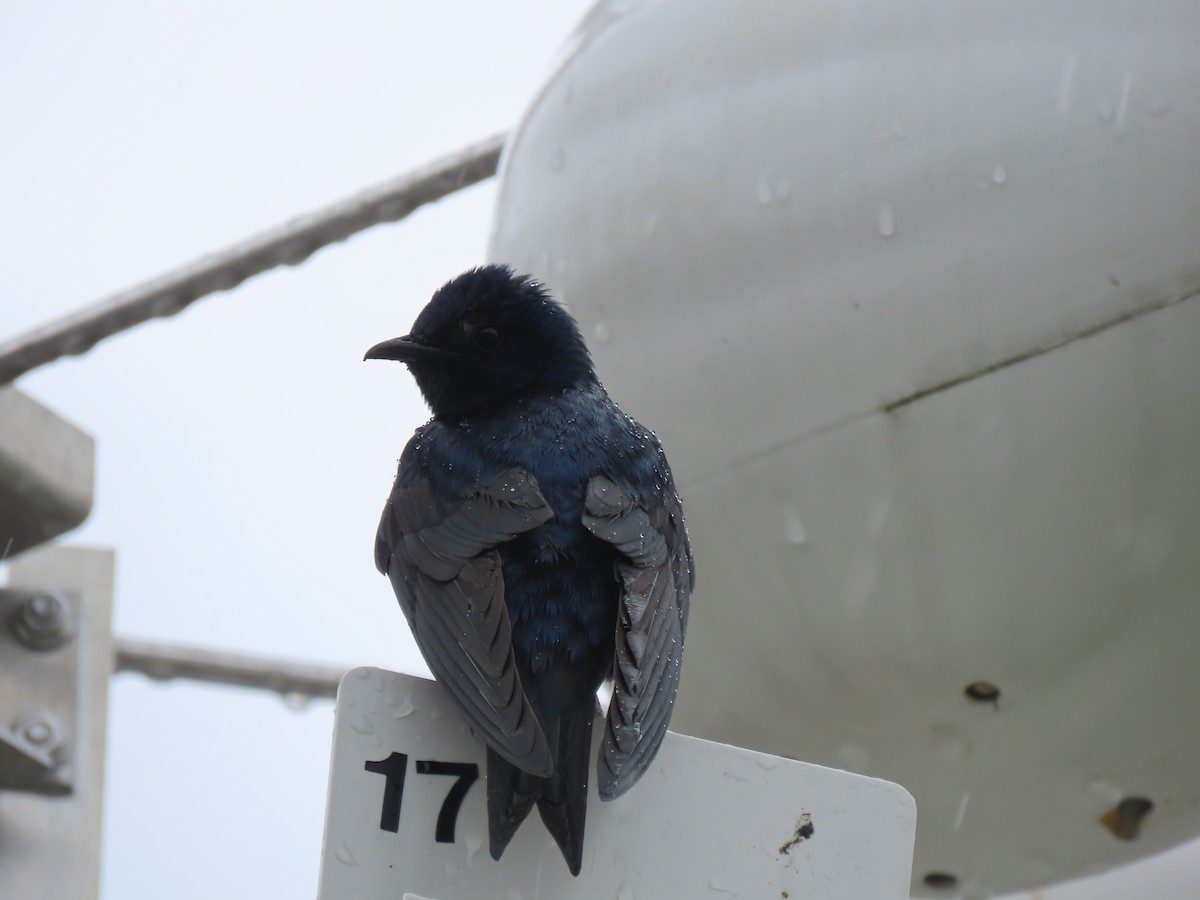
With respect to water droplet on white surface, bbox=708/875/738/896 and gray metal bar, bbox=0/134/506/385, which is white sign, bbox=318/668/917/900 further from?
gray metal bar, bbox=0/134/506/385

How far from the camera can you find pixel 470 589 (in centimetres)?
193

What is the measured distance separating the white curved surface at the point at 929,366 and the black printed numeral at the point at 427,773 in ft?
3.07

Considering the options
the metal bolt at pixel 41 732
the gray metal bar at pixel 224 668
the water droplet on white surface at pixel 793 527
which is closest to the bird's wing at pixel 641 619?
the water droplet on white surface at pixel 793 527

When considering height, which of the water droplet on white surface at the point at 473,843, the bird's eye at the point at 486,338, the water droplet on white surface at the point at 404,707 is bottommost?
the water droplet on white surface at the point at 473,843

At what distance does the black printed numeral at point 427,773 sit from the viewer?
145 cm

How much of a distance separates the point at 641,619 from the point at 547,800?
37cm

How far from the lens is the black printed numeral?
145cm

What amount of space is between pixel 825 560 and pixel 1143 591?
1.46 feet

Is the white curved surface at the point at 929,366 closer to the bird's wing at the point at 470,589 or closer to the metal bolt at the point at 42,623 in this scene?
the bird's wing at the point at 470,589

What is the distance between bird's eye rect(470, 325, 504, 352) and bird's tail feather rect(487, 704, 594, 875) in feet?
2.97

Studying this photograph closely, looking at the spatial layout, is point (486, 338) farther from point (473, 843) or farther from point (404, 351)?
point (473, 843)

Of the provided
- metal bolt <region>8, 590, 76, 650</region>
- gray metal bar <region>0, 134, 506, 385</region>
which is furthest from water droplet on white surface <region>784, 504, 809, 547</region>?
metal bolt <region>8, 590, 76, 650</region>

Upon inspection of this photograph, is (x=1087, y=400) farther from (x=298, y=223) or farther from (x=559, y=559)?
(x=298, y=223)

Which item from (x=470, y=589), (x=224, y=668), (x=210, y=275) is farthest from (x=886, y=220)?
(x=224, y=668)
